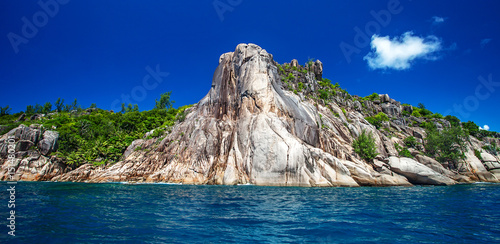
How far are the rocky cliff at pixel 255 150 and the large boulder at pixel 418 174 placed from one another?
131 millimetres

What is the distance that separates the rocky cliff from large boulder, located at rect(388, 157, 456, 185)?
0.13 m

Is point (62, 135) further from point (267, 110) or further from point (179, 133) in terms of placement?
point (267, 110)

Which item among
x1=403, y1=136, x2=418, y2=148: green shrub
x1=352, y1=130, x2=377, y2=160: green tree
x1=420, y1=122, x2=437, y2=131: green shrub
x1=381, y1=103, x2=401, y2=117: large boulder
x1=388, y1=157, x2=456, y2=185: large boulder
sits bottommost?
x1=388, y1=157, x2=456, y2=185: large boulder

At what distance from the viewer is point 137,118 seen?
61125 millimetres

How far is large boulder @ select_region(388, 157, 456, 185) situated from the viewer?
3525 cm

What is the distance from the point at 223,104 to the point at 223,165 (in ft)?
54.1

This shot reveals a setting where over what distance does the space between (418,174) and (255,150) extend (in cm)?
2513

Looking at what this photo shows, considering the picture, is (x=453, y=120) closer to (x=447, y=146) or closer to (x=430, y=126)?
(x=430, y=126)

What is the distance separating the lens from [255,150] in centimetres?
3681

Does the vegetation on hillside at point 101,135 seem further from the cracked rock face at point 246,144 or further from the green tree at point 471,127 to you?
the green tree at point 471,127

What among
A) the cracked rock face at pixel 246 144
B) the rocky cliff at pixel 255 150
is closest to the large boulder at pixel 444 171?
the rocky cliff at pixel 255 150

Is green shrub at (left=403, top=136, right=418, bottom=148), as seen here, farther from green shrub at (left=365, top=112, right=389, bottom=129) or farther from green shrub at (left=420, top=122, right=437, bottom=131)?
green shrub at (left=420, top=122, right=437, bottom=131)

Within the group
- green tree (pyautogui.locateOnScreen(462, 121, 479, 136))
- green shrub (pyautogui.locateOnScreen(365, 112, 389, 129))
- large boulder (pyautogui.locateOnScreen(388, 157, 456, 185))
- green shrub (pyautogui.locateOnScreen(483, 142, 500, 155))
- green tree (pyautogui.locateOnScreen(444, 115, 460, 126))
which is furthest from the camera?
green tree (pyautogui.locateOnScreen(444, 115, 460, 126))

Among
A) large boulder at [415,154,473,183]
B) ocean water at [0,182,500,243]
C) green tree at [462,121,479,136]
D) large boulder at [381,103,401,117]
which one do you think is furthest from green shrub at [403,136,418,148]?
ocean water at [0,182,500,243]
